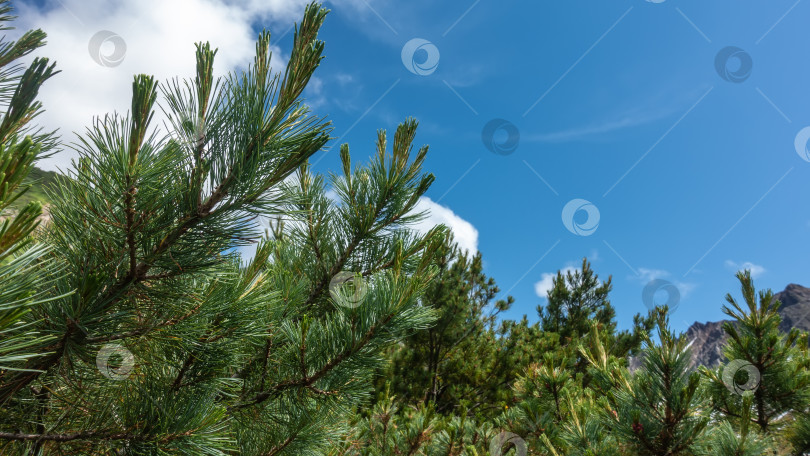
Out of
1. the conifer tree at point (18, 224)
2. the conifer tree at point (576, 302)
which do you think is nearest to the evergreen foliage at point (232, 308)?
the conifer tree at point (18, 224)

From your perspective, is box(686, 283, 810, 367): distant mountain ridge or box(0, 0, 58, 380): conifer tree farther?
box(686, 283, 810, 367): distant mountain ridge

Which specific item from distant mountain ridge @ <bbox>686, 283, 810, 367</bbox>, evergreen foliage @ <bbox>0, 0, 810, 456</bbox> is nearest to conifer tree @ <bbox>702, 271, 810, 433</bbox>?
evergreen foliage @ <bbox>0, 0, 810, 456</bbox>

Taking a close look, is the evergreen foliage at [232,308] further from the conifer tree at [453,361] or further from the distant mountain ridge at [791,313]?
the distant mountain ridge at [791,313]

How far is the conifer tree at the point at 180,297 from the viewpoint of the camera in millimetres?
1404

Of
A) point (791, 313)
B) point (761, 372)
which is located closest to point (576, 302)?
point (761, 372)

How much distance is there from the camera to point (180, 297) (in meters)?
1.71

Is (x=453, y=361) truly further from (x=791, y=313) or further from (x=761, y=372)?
(x=791, y=313)

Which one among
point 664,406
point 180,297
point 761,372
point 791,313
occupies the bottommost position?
point 180,297

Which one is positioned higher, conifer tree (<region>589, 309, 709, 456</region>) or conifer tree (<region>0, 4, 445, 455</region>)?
conifer tree (<region>589, 309, 709, 456</region>)

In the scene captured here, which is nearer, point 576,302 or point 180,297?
point 180,297

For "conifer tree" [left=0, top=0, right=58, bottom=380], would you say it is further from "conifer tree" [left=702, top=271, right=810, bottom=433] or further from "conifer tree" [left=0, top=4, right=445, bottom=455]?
"conifer tree" [left=702, top=271, right=810, bottom=433]

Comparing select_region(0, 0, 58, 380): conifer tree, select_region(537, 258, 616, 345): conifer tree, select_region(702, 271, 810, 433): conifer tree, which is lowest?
select_region(0, 0, 58, 380): conifer tree

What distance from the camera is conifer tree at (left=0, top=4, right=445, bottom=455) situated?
1.40 meters

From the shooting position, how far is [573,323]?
498 inches
